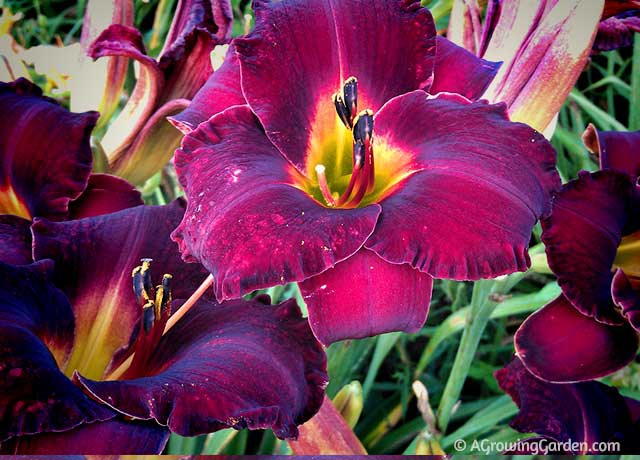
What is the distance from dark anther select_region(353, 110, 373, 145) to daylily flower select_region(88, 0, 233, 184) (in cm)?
15

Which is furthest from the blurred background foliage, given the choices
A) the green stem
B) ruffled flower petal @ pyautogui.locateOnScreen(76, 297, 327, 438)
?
ruffled flower petal @ pyautogui.locateOnScreen(76, 297, 327, 438)

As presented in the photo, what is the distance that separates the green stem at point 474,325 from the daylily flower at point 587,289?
0.07 m

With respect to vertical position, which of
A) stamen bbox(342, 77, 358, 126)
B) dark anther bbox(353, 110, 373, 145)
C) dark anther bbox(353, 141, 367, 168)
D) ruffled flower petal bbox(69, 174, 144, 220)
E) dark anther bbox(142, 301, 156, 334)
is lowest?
dark anther bbox(142, 301, 156, 334)

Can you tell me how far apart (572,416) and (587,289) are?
3.1 inches

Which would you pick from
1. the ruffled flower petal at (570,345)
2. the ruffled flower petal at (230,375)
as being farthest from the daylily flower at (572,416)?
the ruffled flower petal at (230,375)

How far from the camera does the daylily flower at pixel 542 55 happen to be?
41cm

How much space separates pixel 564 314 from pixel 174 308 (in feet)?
0.73

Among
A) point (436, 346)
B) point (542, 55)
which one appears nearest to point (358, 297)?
point (542, 55)

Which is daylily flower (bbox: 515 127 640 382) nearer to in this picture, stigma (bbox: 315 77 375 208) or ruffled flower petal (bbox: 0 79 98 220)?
stigma (bbox: 315 77 375 208)

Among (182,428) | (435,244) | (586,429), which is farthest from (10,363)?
(586,429)

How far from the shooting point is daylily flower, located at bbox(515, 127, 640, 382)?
36 cm

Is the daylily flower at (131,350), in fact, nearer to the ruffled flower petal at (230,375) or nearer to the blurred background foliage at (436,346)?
the ruffled flower petal at (230,375)

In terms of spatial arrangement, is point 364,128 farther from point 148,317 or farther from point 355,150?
point 148,317

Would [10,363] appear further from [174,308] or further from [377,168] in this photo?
[377,168]
